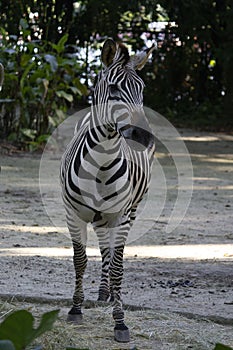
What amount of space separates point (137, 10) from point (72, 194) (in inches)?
479

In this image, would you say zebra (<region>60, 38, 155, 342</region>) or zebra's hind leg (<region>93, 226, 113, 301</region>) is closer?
zebra (<region>60, 38, 155, 342</region>)

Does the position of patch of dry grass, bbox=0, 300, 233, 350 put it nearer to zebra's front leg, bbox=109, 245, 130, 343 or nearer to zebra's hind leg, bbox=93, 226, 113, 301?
zebra's front leg, bbox=109, 245, 130, 343

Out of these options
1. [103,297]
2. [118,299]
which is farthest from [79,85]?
[118,299]

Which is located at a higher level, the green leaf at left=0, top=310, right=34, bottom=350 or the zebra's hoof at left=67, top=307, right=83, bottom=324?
the green leaf at left=0, top=310, right=34, bottom=350

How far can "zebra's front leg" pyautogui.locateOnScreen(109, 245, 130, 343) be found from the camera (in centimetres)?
441

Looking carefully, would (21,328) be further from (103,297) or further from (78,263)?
(103,297)

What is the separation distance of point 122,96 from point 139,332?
1378 mm

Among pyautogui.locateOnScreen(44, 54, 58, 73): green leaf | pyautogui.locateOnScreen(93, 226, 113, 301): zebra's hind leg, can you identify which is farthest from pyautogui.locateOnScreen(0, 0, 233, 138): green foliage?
pyautogui.locateOnScreen(93, 226, 113, 301): zebra's hind leg

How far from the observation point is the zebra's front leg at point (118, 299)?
4414 mm

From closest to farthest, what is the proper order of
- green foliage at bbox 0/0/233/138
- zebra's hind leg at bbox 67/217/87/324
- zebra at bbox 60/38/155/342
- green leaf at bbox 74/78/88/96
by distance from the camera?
zebra at bbox 60/38/155/342
zebra's hind leg at bbox 67/217/87/324
green foliage at bbox 0/0/233/138
green leaf at bbox 74/78/88/96

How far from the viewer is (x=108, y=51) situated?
14.6ft

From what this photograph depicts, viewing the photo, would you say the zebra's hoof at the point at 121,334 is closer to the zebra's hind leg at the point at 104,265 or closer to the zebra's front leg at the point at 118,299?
the zebra's front leg at the point at 118,299

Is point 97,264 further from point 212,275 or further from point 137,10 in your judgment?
point 137,10

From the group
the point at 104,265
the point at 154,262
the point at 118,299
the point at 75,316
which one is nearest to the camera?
the point at 118,299
